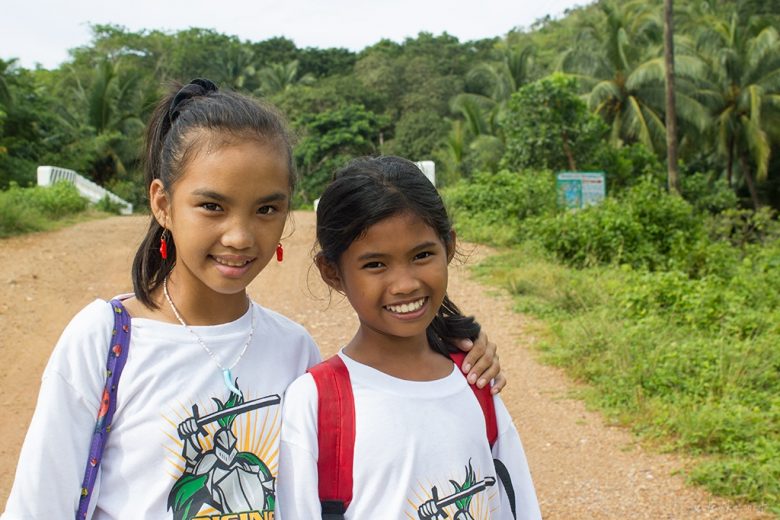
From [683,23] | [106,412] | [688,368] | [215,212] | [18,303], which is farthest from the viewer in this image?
[683,23]

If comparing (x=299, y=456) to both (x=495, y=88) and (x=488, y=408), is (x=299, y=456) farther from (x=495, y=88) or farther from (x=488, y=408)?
(x=495, y=88)

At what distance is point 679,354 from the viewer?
18.0ft

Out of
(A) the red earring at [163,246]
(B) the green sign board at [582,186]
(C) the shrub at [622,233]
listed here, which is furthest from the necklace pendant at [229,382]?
(B) the green sign board at [582,186]

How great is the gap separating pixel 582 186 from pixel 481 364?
409 inches

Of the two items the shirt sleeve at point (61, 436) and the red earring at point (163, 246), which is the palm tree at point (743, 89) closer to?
the red earring at point (163, 246)

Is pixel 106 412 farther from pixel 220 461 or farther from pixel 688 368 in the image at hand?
pixel 688 368

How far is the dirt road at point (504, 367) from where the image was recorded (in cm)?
402

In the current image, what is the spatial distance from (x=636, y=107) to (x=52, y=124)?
1518 cm

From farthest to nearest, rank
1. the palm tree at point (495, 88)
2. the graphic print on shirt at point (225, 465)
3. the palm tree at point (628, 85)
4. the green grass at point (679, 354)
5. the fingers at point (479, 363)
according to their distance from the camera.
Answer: the palm tree at point (495, 88)
the palm tree at point (628, 85)
the green grass at point (679, 354)
the fingers at point (479, 363)
the graphic print on shirt at point (225, 465)

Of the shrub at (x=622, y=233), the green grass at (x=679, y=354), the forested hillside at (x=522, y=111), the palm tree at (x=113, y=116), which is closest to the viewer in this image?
the green grass at (x=679, y=354)

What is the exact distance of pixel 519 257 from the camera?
9.20m

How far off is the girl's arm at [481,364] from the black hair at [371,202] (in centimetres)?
6

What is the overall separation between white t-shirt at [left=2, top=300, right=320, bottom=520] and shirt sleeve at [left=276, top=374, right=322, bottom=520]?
3 centimetres

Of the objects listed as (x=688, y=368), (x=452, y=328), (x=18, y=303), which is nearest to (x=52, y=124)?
(x=18, y=303)
